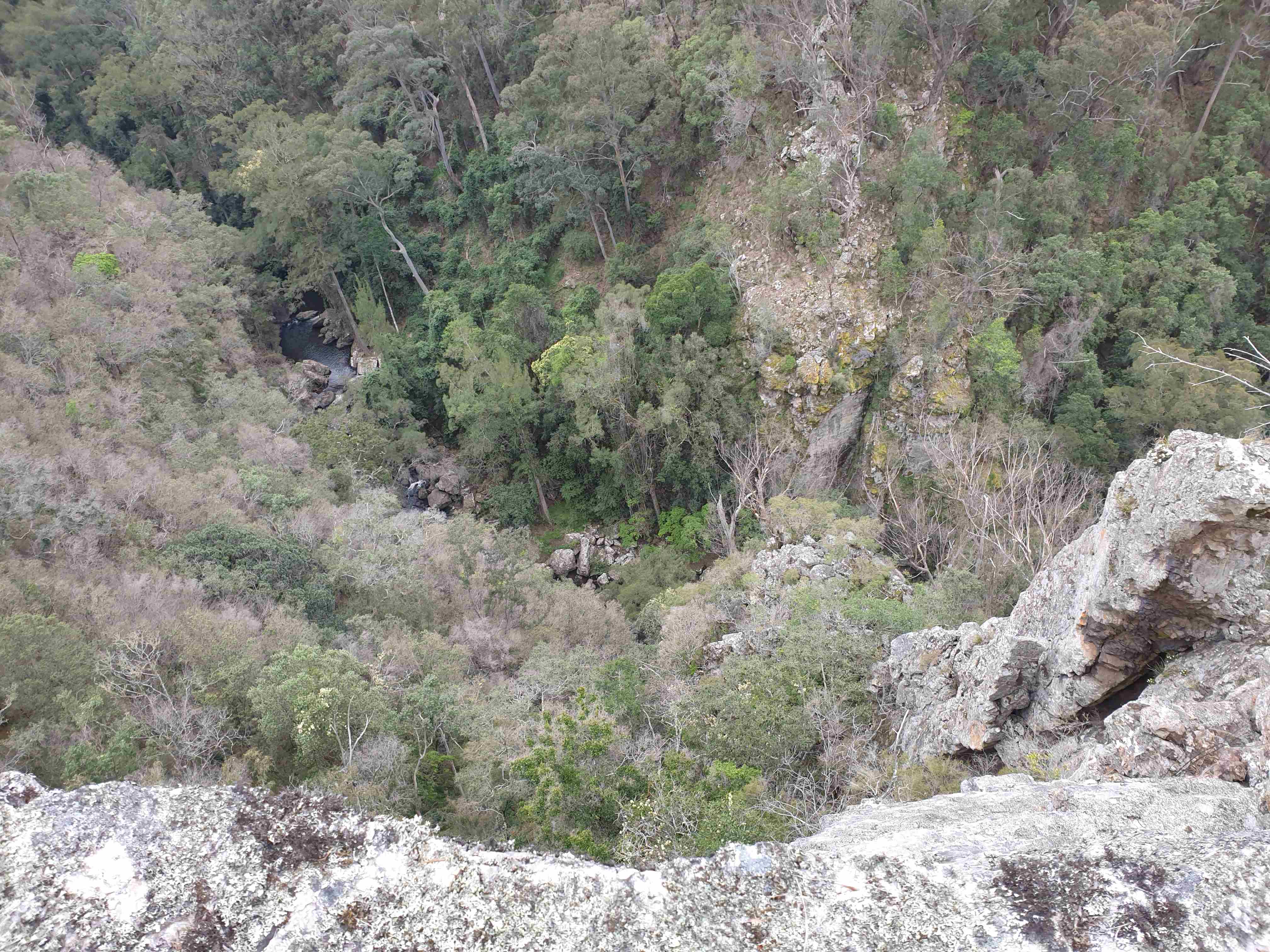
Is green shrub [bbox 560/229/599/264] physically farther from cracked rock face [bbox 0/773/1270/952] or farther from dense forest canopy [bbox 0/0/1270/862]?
cracked rock face [bbox 0/773/1270/952]

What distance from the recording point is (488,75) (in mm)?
36438

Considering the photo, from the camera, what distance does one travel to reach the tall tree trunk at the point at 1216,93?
27.4 metres

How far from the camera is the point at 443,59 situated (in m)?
35.8

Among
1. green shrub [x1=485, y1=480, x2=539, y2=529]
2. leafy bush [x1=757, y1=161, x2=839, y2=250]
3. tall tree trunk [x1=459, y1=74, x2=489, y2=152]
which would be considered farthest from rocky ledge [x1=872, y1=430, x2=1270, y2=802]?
tall tree trunk [x1=459, y1=74, x2=489, y2=152]

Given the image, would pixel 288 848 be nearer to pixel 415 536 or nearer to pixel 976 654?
pixel 976 654

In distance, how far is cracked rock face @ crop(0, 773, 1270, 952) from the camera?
16.1 ft

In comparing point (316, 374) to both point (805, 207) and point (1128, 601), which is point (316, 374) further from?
point (1128, 601)

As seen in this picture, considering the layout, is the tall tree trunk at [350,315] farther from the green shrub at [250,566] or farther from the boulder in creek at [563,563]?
the green shrub at [250,566]

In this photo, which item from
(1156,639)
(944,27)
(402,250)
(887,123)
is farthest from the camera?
(402,250)

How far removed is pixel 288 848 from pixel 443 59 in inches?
1522

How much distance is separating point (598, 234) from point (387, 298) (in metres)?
13.1

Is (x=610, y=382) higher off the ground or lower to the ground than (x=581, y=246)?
lower

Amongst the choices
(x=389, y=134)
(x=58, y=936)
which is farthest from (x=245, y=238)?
(x=58, y=936)

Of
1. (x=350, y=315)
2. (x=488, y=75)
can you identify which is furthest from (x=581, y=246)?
(x=350, y=315)
